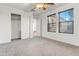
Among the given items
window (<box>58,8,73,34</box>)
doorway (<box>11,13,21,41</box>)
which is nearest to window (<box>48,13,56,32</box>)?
window (<box>58,8,73,34</box>)

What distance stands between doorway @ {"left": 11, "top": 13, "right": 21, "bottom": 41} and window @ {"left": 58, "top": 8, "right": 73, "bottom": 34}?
3682mm

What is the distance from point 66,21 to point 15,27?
431cm

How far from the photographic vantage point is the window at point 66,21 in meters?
5.46

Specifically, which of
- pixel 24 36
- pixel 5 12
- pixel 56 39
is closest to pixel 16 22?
pixel 24 36

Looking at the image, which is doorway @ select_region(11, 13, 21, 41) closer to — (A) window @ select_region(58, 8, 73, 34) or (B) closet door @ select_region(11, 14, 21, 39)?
(B) closet door @ select_region(11, 14, 21, 39)

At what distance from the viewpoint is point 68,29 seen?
18.8 ft

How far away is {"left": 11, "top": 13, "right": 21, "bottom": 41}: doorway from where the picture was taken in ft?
24.9

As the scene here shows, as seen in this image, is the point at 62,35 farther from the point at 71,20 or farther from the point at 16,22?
the point at 16,22

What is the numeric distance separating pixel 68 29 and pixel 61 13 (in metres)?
1.27

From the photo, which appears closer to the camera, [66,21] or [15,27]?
[66,21]

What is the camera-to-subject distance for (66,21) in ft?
19.2

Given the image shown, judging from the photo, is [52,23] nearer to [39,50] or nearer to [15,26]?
[15,26]

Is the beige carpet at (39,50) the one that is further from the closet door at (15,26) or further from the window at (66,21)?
the closet door at (15,26)

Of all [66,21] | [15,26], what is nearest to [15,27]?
[15,26]
